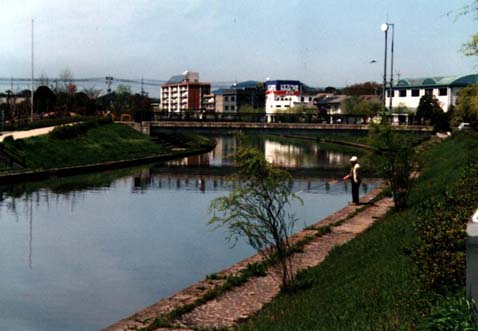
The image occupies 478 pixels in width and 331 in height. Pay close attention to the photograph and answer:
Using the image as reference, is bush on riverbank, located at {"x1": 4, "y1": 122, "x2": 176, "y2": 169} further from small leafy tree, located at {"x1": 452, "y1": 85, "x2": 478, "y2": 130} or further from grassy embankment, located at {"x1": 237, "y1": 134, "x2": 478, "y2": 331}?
grassy embankment, located at {"x1": 237, "y1": 134, "x2": 478, "y2": 331}

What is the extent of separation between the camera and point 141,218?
23.8 meters

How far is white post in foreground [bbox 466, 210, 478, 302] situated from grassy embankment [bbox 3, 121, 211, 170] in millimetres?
35237

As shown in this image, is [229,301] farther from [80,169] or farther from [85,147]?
[85,147]

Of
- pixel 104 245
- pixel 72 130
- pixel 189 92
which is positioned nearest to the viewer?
pixel 104 245

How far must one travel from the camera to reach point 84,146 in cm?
4862

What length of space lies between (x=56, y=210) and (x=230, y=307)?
1656cm

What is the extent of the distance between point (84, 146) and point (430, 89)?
2503 inches

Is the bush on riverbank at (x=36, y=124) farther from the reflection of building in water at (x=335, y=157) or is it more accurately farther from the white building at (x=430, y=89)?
the white building at (x=430, y=89)

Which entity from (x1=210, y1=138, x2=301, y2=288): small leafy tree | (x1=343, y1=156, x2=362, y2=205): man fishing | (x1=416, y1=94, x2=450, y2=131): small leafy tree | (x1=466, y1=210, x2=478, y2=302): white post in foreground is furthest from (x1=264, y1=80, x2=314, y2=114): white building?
(x1=466, y1=210, x2=478, y2=302): white post in foreground

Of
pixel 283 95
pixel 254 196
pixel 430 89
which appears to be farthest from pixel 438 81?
pixel 254 196

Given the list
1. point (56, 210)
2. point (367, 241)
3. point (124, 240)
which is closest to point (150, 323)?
point (367, 241)

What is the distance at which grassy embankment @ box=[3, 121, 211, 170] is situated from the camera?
4042cm

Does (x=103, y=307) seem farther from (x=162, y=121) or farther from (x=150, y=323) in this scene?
(x=162, y=121)

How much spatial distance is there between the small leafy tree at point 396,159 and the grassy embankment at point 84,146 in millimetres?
23993
